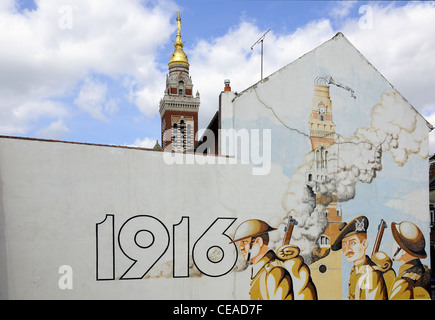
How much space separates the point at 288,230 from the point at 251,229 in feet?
5.72

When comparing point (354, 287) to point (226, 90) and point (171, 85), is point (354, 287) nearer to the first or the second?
point (226, 90)

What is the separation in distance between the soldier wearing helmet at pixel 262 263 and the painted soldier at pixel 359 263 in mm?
2886

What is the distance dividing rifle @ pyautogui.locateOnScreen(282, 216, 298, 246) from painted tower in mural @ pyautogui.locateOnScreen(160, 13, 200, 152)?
43178 mm

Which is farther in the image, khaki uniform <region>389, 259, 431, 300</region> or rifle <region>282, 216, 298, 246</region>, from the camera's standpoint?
khaki uniform <region>389, 259, 431, 300</region>

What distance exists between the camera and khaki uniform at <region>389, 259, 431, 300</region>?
2122cm

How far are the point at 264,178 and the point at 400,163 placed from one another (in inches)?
300

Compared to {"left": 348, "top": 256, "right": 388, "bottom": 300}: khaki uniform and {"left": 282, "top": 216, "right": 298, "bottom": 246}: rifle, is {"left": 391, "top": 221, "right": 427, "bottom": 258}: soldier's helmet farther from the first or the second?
{"left": 282, "top": 216, "right": 298, "bottom": 246}: rifle

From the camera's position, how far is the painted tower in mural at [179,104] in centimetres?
6212

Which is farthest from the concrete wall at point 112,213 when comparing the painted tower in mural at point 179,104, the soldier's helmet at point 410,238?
Result: the painted tower in mural at point 179,104

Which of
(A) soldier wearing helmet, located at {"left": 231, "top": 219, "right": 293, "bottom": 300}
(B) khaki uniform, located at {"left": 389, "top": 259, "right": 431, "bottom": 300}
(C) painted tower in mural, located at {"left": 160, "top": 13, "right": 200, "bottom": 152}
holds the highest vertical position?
(C) painted tower in mural, located at {"left": 160, "top": 13, "right": 200, "bottom": 152}

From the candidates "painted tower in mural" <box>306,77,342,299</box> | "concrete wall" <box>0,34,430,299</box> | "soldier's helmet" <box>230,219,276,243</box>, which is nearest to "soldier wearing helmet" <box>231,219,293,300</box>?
"soldier's helmet" <box>230,219,276,243</box>

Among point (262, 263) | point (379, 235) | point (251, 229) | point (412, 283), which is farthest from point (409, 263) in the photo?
point (251, 229)

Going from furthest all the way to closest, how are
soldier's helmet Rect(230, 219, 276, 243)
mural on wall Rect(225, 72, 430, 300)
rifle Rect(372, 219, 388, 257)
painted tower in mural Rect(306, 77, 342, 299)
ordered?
rifle Rect(372, 219, 388, 257) < painted tower in mural Rect(306, 77, 342, 299) < mural on wall Rect(225, 72, 430, 300) < soldier's helmet Rect(230, 219, 276, 243)

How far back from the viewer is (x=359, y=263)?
20.4 meters
